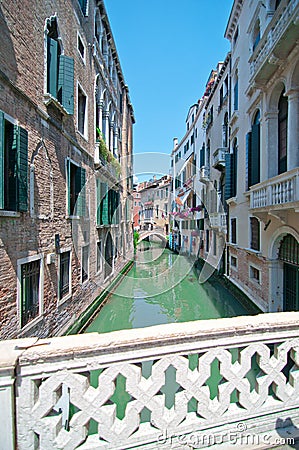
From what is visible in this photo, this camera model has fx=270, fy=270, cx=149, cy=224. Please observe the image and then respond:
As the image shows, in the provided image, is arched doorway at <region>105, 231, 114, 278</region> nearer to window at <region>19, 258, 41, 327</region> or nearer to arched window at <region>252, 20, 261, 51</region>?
window at <region>19, 258, 41, 327</region>

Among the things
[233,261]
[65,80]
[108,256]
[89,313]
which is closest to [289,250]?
[233,261]

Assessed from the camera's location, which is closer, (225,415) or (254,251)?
(225,415)

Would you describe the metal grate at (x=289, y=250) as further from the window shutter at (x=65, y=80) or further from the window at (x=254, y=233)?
the window shutter at (x=65, y=80)

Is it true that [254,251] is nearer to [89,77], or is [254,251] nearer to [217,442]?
[217,442]

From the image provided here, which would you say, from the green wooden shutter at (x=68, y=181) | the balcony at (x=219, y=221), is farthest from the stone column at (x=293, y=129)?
the balcony at (x=219, y=221)

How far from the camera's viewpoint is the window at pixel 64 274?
591cm

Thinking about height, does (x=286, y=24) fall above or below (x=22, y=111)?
above

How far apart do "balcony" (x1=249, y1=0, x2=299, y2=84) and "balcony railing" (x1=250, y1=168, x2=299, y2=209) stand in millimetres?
2457

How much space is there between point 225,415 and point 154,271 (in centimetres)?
1452

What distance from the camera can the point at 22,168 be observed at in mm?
4055

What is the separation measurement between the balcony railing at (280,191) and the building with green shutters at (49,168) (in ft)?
14.5

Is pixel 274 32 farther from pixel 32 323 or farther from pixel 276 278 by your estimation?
pixel 32 323

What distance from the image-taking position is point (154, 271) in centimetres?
1589

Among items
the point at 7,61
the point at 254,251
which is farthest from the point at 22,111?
the point at 254,251
